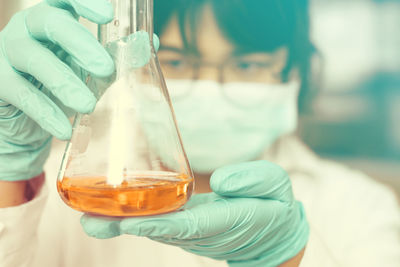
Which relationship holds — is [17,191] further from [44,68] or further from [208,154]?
[208,154]

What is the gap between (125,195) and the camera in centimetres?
41

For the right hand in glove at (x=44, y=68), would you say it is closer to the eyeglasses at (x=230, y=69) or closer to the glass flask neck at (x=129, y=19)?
the glass flask neck at (x=129, y=19)

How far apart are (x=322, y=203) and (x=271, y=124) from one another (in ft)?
1.74

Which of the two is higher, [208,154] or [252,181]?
[252,181]

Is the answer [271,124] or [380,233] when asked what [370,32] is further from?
[380,233]

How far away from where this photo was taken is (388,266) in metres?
1.36

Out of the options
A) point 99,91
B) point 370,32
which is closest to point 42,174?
point 99,91

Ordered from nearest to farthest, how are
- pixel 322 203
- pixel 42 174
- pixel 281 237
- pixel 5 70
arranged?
1. pixel 5 70
2. pixel 281 237
3. pixel 42 174
4. pixel 322 203

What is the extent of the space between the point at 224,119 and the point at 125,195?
4.56ft

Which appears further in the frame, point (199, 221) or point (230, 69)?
point (230, 69)

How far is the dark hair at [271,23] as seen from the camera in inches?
82.4

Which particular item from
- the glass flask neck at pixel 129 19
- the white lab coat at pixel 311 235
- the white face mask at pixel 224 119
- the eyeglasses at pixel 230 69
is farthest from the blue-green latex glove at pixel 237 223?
the eyeglasses at pixel 230 69

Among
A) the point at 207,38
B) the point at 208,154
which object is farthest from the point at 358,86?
the point at 208,154

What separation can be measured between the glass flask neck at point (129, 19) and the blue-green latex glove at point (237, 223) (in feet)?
0.92
